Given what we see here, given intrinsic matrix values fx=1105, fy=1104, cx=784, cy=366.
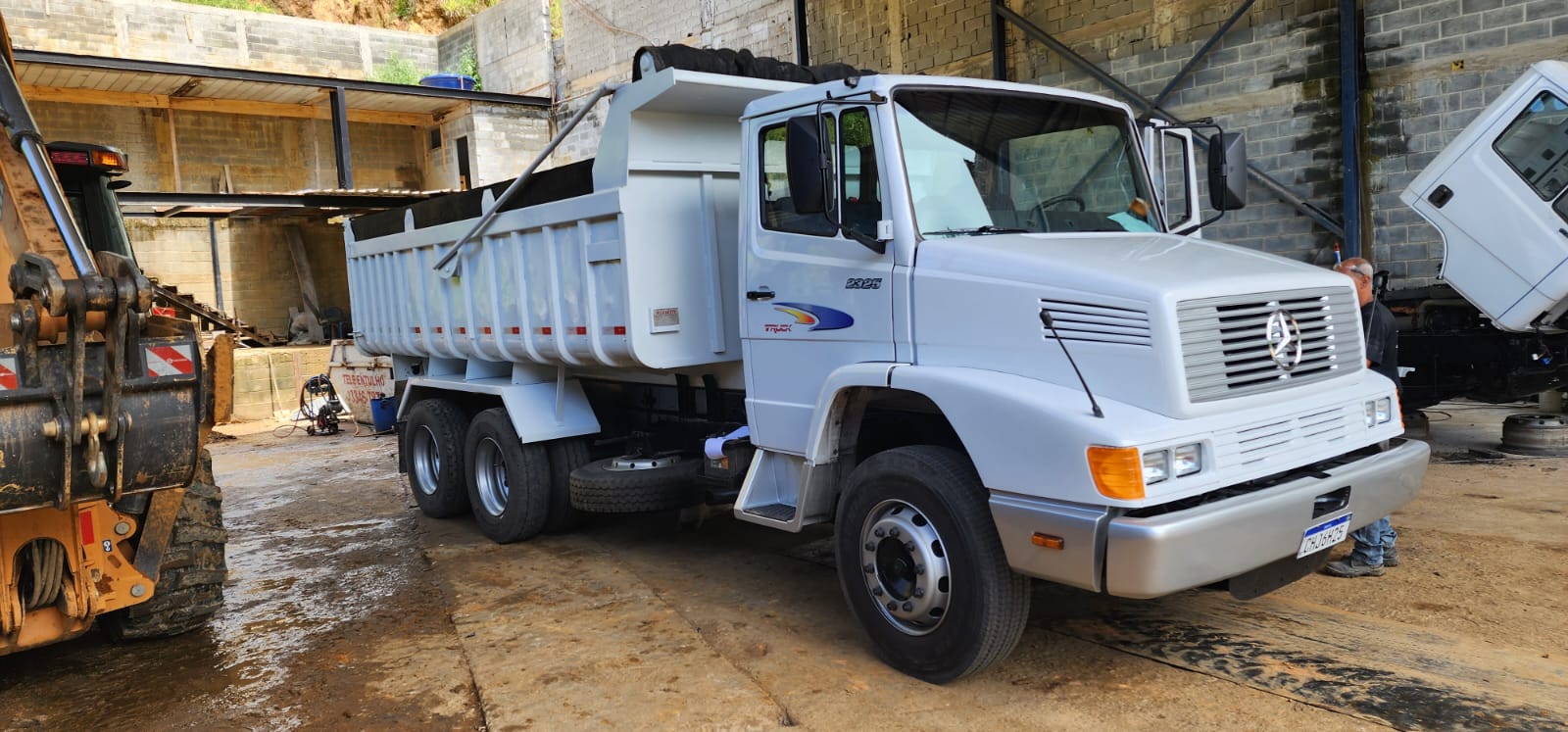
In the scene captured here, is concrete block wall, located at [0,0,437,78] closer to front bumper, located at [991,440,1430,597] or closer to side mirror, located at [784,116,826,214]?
side mirror, located at [784,116,826,214]

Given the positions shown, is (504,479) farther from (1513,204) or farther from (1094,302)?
(1513,204)

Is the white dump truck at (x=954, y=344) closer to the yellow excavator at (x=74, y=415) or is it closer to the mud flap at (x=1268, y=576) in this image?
the mud flap at (x=1268, y=576)

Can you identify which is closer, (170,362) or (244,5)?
(170,362)

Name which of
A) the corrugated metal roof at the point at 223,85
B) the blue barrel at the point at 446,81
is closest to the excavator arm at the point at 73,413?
the corrugated metal roof at the point at 223,85

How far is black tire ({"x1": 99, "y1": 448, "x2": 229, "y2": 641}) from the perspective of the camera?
17.4 ft

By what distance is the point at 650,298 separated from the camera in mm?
5848

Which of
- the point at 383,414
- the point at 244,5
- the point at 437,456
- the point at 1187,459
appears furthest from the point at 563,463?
the point at 244,5

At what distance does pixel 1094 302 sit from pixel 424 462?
20.2 ft

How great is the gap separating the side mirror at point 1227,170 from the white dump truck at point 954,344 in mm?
24

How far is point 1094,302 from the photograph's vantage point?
3959 mm

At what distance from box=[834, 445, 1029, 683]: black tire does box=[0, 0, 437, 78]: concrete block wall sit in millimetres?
22732

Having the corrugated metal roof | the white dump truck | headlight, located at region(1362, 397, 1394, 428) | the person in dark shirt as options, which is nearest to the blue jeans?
the person in dark shirt

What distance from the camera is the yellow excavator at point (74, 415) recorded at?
3736 mm

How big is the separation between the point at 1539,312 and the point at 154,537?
9.06m
